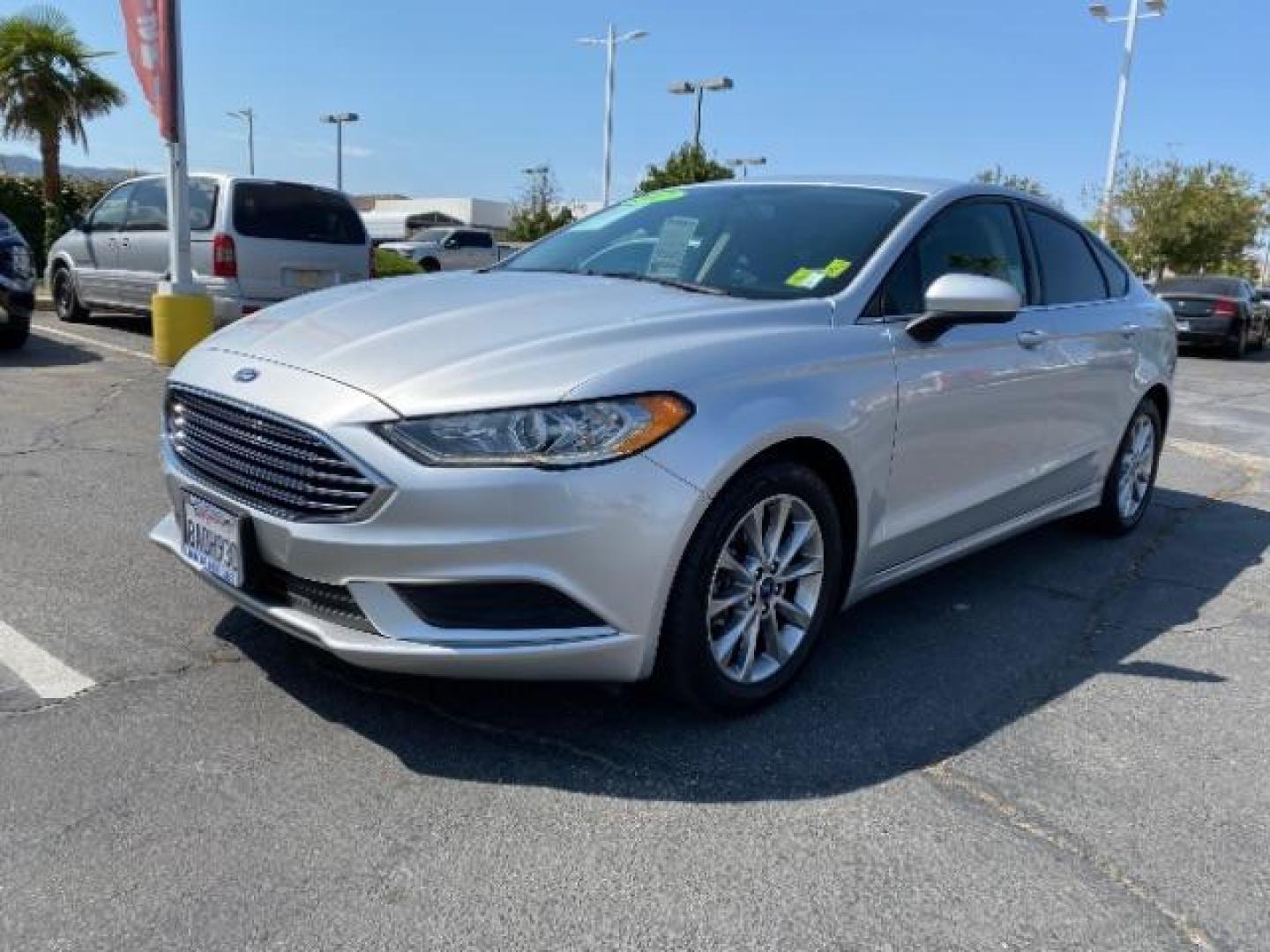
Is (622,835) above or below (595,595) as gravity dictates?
below

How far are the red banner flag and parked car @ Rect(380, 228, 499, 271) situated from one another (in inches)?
684

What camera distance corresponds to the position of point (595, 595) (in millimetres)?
2707

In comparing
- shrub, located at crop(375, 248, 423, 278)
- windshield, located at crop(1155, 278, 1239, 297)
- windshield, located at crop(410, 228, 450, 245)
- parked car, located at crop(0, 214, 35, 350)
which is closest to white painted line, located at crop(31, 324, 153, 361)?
parked car, located at crop(0, 214, 35, 350)

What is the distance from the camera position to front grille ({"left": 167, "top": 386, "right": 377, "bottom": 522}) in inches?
106

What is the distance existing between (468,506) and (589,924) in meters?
0.97

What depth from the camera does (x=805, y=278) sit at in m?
3.58

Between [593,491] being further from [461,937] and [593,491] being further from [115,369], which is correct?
[115,369]

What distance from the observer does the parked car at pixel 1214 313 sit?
18719 millimetres

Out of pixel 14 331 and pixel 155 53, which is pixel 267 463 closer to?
pixel 155 53

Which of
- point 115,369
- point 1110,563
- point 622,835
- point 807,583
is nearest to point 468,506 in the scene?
point 622,835

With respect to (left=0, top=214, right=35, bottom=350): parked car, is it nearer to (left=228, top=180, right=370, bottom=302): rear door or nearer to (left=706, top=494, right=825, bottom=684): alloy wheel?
(left=228, top=180, right=370, bottom=302): rear door

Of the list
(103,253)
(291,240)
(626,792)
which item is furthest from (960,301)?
(103,253)

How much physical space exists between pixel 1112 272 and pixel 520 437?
387 centimetres

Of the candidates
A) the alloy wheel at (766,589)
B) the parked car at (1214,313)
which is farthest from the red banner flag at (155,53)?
the parked car at (1214,313)
